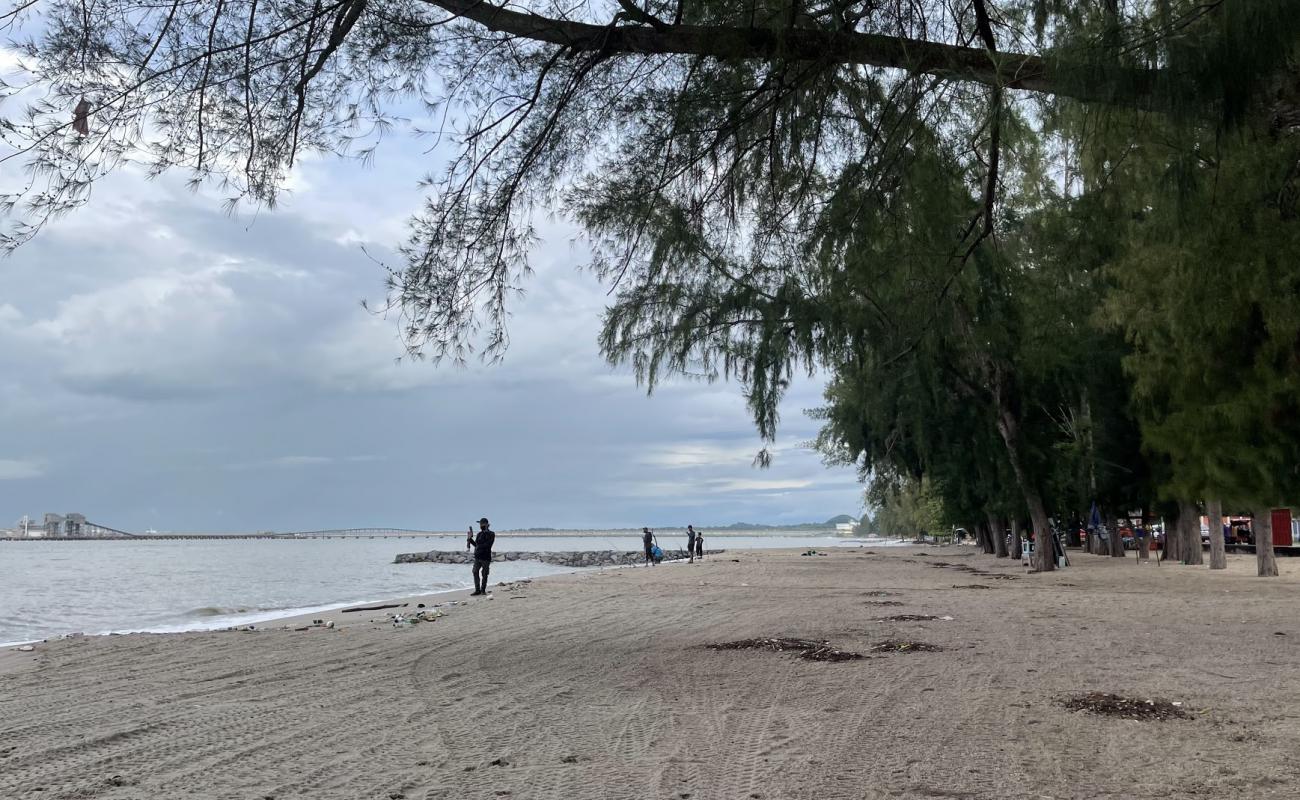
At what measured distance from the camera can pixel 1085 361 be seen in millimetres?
18219

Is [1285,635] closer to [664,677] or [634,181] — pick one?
[664,677]

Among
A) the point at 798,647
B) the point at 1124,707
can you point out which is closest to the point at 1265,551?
the point at 798,647

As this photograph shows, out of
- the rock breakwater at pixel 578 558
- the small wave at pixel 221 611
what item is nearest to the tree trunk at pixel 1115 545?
the small wave at pixel 221 611

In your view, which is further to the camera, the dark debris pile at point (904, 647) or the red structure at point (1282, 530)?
the red structure at point (1282, 530)

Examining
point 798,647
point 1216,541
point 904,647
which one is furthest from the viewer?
point 1216,541

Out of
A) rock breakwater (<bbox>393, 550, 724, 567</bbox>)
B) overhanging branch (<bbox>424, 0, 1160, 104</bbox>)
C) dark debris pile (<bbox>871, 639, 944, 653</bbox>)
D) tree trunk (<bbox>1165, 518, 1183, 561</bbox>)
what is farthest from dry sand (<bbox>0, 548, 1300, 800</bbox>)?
rock breakwater (<bbox>393, 550, 724, 567</bbox>)

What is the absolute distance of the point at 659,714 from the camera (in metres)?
5.49

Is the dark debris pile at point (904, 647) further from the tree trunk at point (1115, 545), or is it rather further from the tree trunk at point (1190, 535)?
the tree trunk at point (1115, 545)

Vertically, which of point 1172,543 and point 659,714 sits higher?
point 659,714

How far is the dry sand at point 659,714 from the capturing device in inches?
158

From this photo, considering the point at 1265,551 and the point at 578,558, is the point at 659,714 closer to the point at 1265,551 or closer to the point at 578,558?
the point at 1265,551

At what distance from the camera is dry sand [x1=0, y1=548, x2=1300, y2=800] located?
13.1 feet

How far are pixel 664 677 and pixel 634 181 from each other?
3.57 metres

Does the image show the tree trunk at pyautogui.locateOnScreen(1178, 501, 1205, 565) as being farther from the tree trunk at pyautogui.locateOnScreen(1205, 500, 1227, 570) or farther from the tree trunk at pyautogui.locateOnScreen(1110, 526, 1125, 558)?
the tree trunk at pyautogui.locateOnScreen(1110, 526, 1125, 558)
